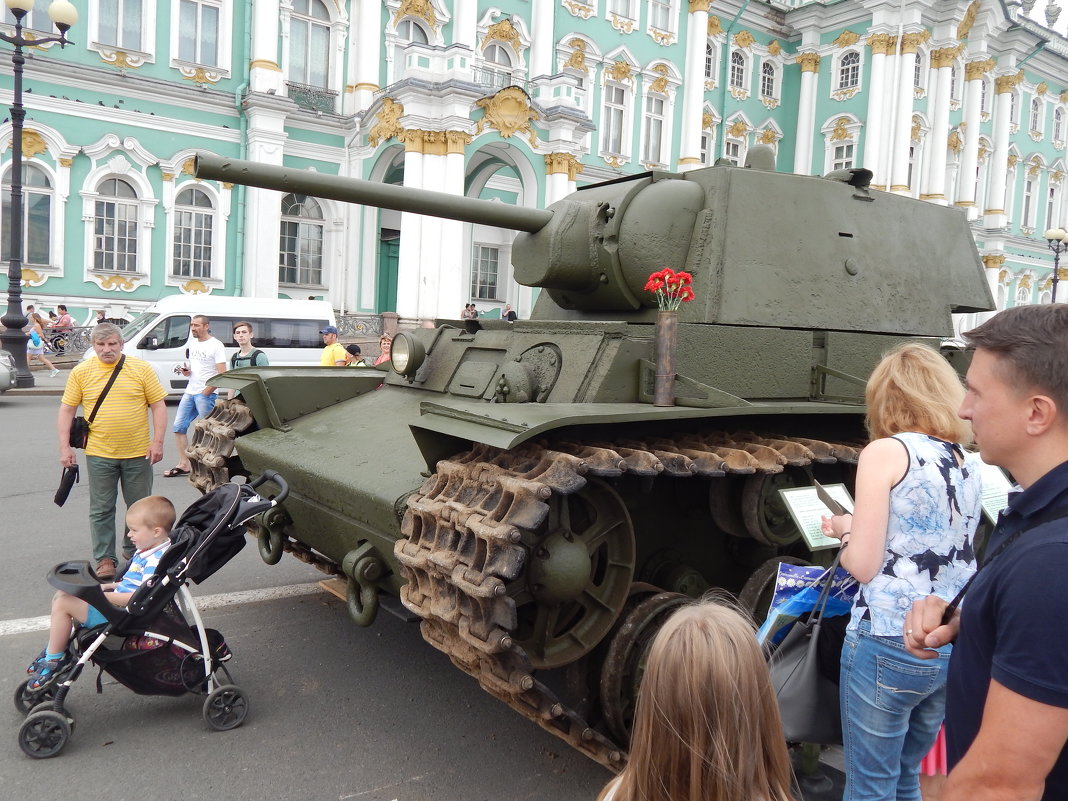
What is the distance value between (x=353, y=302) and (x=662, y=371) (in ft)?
72.3

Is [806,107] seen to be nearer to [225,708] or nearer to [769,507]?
[769,507]

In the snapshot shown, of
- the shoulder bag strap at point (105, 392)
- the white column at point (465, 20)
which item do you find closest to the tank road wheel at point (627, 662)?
the shoulder bag strap at point (105, 392)

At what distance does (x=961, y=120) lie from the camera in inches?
1439

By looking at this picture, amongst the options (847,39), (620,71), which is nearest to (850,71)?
(847,39)

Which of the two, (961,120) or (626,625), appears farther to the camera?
(961,120)

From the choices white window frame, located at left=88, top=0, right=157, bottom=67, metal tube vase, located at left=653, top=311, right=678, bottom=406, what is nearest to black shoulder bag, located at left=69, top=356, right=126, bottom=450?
metal tube vase, located at left=653, top=311, right=678, bottom=406

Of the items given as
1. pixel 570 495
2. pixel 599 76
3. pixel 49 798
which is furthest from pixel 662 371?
pixel 599 76

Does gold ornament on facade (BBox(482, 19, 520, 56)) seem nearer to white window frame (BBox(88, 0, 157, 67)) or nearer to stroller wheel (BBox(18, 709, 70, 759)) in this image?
white window frame (BBox(88, 0, 157, 67))

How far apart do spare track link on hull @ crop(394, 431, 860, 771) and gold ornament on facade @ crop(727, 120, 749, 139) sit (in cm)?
3241

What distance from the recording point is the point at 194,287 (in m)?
22.5

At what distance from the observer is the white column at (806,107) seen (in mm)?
34344

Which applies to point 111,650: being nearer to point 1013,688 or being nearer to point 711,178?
point 1013,688

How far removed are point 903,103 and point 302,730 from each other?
33508 mm

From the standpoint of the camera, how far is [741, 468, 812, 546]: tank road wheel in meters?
4.26
